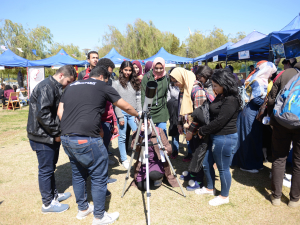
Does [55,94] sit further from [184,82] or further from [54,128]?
[184,82]

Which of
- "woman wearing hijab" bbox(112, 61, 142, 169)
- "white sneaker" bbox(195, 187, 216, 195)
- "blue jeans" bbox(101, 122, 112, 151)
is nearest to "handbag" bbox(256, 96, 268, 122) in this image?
"white sneaker" bbox(195, 187, 216, 195)

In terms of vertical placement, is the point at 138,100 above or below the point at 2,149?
above

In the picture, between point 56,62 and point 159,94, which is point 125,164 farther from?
point 56,62

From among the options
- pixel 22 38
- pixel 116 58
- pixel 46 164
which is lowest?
pixel 46 164

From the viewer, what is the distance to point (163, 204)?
2.80m

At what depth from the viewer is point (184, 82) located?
307 centimetres

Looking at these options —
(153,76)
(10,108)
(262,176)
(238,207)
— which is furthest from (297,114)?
(10,108)

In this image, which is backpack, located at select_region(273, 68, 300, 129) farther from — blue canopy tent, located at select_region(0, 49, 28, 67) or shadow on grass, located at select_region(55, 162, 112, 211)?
blue canopy tent, located at select_region(0, 49, 28, 67)

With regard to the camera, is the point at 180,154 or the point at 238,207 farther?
the point at 180,154

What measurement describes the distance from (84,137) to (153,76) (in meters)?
1.88

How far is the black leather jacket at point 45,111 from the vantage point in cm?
230

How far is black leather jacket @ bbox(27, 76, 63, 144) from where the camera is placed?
90.4 inches

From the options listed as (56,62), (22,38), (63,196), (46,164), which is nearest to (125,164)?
(63,196)

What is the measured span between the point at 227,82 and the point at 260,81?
4.34 ft
